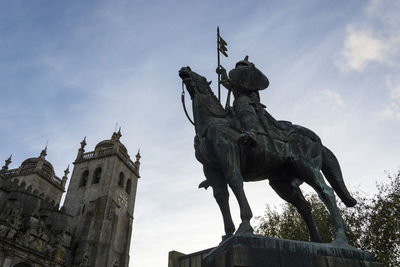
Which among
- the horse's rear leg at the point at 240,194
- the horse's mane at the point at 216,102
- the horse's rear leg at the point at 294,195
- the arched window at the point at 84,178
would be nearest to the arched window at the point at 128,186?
the arched window at the point at 84,178

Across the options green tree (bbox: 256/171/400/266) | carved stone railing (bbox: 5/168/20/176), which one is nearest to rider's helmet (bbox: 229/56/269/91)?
green tree (bbox: 256/171/400/266)

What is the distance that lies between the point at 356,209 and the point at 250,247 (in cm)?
1684

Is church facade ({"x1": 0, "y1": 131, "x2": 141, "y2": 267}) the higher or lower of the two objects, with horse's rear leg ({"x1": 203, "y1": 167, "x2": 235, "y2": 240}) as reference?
higher

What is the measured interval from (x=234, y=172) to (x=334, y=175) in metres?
1.78

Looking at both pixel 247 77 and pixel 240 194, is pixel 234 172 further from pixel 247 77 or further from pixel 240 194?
pixel 247 77

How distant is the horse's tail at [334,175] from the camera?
4.66m

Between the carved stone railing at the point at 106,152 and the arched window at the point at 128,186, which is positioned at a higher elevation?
the carved stone railing at the point at 106,152

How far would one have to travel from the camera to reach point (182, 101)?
522 centimetres

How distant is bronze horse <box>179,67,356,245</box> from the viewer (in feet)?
13.6

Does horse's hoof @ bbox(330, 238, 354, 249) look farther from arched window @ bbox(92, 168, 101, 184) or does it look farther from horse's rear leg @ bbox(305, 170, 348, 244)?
arched window @ bbox(92, 168, 101, 184)

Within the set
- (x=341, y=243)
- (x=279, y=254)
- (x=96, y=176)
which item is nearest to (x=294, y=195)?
(x=341, y=243)

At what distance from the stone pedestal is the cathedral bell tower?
36.4 m

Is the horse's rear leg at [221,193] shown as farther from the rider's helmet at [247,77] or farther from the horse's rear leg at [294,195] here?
the rider's helmet at [247,77]

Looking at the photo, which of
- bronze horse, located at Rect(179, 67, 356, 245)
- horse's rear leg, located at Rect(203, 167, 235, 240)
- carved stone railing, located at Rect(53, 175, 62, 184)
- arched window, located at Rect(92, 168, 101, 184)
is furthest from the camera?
carved stone railing, located at Rect(53, 175, 62, 184)
